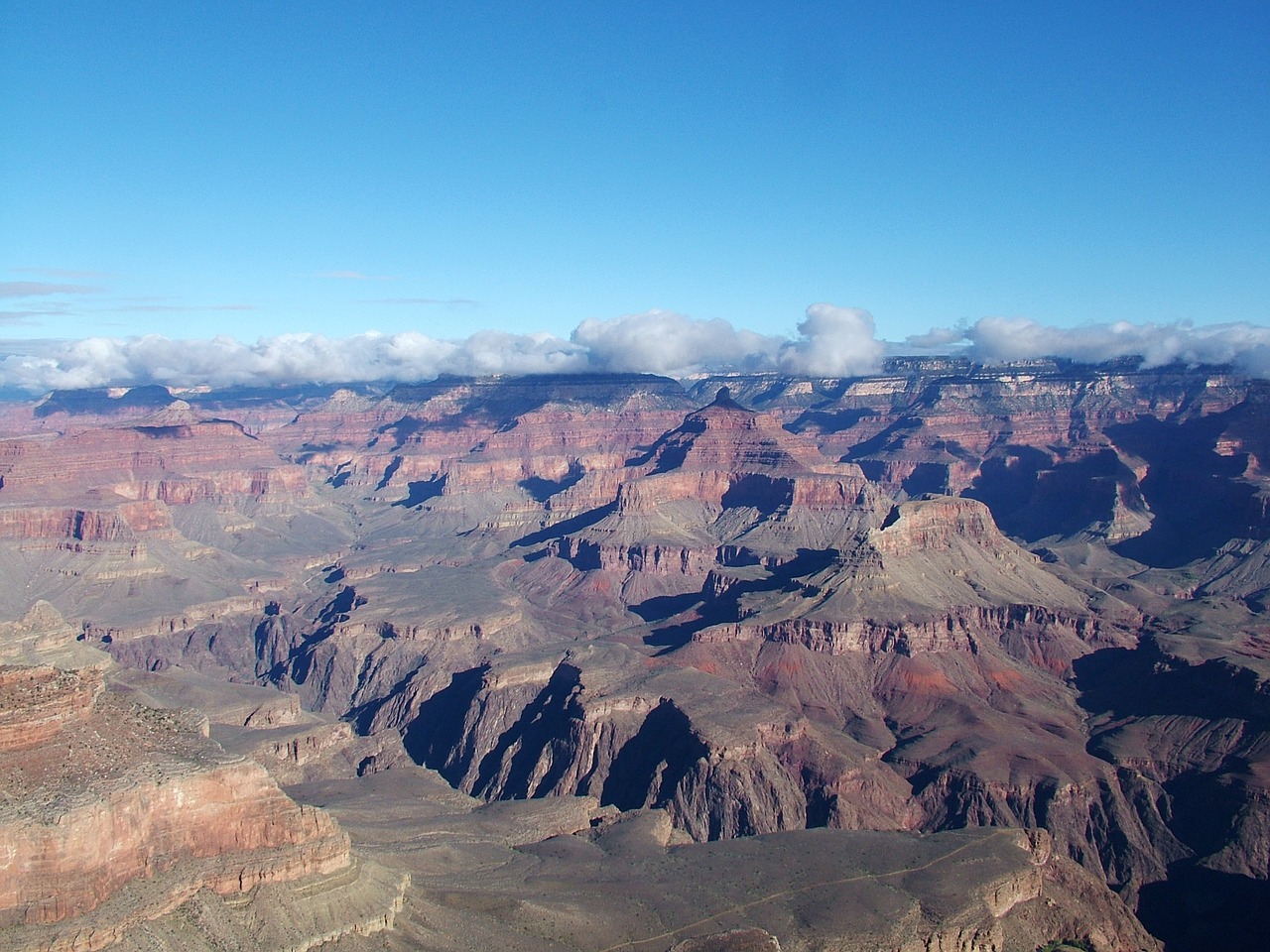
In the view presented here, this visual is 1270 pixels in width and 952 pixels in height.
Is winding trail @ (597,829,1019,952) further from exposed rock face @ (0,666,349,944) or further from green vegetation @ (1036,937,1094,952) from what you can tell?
exposed rock face @ (0,666,349,944)

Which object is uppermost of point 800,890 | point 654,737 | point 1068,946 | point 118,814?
point 118,814

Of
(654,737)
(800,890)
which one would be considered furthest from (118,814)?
(654,737)

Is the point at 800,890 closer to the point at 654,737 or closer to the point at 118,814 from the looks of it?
the point at 654,737

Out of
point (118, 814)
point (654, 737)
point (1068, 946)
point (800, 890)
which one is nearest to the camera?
point (118, 814)

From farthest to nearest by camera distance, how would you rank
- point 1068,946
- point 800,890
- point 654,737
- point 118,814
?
point 654,737 < point 800,890 < point 1068,946 < point 118,814

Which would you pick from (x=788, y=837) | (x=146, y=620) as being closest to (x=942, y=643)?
(x=788, y=837)

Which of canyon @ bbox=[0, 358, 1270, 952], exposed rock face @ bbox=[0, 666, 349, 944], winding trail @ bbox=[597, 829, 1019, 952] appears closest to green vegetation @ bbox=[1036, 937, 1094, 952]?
canyon @ bbox=[0, 358, 1270, 952]

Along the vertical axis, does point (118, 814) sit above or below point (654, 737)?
above

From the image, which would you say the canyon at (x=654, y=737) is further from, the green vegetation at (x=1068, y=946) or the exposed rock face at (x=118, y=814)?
the green vegetation at (x=1068, y=946)
